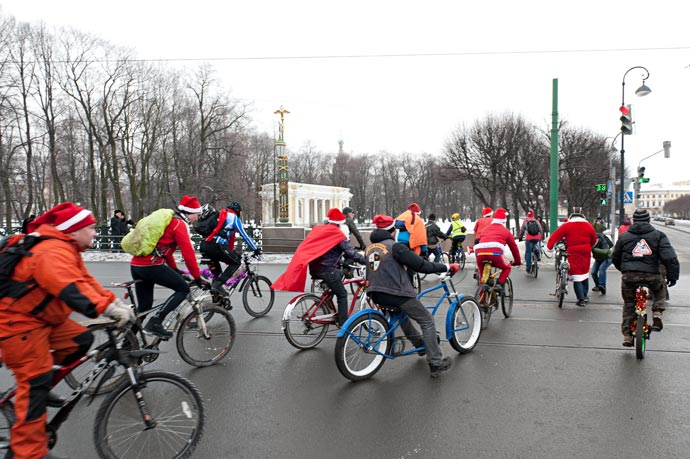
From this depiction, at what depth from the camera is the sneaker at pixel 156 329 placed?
5359 mm

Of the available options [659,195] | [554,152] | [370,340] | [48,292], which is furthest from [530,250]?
[659,195]

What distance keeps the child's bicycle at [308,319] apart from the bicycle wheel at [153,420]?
106 inches

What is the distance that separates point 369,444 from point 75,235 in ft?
8.22

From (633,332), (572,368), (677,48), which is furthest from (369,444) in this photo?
(677,48)

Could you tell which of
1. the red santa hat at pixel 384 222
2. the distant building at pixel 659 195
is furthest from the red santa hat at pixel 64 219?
the distant building at pixel 659 195

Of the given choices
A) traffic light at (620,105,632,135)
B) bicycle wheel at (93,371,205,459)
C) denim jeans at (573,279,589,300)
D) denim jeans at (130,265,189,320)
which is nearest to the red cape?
denim jeans at (130,265,189,320)

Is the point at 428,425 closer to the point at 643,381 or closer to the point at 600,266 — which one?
the point at 643,381

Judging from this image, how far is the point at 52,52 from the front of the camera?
32.9m

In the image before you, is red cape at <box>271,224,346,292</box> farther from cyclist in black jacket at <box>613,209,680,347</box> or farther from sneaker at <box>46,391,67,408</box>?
cyclist in black jacket at <box>613,209,680,347</box>

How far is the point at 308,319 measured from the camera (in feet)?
21.0

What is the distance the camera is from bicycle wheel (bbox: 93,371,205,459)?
10.8 ft

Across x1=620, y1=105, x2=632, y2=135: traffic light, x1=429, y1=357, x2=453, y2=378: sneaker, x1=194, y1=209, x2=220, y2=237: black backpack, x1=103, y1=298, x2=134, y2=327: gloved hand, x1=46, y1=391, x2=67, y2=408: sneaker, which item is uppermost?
x1=620, y1=105, x2=632, y2=135: traffic light

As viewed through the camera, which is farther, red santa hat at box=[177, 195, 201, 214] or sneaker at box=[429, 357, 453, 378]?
red santa hat at box=[177, 195, 201, 214]

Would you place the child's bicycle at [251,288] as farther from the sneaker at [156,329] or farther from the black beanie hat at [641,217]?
the black beanie hat at [641,217]
